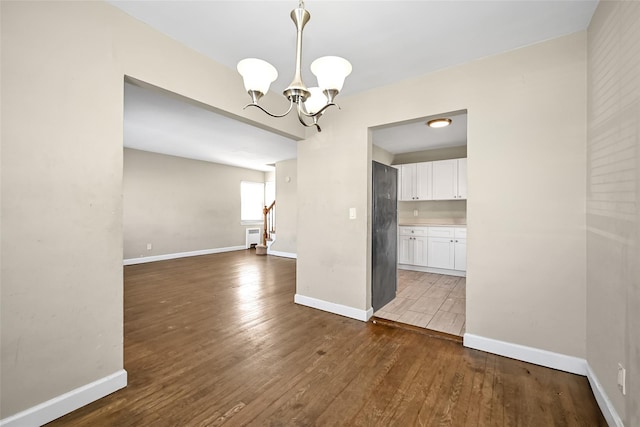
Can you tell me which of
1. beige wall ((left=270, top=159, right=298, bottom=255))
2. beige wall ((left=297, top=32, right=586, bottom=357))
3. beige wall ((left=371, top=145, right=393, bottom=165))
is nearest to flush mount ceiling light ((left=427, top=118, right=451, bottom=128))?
beige wall ((left=297, top=32, right=586, bottom=357))

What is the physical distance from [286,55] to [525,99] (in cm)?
204

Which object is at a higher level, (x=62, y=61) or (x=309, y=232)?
(x=62, y=61)

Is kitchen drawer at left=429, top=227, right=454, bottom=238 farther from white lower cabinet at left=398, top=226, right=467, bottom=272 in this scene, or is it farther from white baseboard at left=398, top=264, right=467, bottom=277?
white baseboard at left=398, top=264, right=467, bottom=277

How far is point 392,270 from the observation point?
3734 mm

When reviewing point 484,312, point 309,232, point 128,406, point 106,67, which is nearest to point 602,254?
point 484,312

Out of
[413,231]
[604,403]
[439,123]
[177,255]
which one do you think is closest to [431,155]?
[413,231]

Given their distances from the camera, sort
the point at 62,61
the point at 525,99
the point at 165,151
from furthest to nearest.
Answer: the point at 165,151, the point at 525,99, the point at 62,61

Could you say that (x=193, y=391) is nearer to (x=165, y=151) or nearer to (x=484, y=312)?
(x=484, y=312)

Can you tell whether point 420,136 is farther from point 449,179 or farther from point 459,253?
point 459,253

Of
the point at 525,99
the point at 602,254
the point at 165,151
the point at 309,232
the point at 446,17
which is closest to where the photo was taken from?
the point at 602,254

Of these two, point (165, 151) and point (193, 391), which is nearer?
point (193, 391)

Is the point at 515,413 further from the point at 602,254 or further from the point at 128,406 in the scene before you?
the point at 128,406

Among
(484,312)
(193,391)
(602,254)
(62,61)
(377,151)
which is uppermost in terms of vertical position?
(377,151)

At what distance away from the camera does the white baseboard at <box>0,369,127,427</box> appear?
4.64 feet
